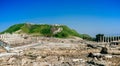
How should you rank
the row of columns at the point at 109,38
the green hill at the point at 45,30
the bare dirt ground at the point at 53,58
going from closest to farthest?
the bare dirt ground at the point at 53,58
the row of columns at the point at 109,38
the green hill at the point at 45,30

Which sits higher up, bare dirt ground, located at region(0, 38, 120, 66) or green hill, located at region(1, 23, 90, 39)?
green hill, located at region(1, 23, 90, 39)

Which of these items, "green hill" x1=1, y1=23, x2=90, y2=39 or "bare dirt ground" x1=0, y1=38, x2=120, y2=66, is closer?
"bare dirt ground" x1=0, y1=38, x2=120, y2=66

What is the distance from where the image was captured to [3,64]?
24.4 metres

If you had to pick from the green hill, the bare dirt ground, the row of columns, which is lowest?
the bare dirt ground

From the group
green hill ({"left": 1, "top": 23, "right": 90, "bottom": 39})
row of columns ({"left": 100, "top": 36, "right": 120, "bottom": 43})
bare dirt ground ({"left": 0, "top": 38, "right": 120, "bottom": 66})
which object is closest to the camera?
bare dirt ground ({"left": 0, "top": 38, "right": 120, "bottom": 66})

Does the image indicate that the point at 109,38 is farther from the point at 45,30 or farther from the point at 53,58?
the point at 53,58

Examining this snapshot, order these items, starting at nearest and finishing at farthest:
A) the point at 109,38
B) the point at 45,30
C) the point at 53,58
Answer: the point at 53,58, the point at 109,38, the point at 45,30

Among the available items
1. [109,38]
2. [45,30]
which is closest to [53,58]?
[109,38]

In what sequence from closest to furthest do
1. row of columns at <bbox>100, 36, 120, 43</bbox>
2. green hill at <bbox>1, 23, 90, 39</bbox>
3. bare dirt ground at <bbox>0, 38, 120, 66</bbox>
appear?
bare dirt ground at <bbox>0, 38, 120, 66</bbox>, row of columns at <bbox>100, 36, 120, 43</bbox>, green hill at <bbox>1, 23, 90, 39</bbox>

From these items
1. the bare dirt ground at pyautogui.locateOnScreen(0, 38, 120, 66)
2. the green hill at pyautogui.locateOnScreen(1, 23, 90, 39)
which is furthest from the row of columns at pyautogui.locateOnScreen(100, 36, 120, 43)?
the bare dirt ground at pyautogui.locateOnScreen(0, 38, 120, 66)

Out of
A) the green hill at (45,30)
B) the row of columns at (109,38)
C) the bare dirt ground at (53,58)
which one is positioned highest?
the green hill at (45,30)

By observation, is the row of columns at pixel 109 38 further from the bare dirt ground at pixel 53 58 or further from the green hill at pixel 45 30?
the bare dirt ground at pixel 53 58

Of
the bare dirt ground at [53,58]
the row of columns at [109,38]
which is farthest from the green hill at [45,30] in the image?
the bare dirt ground at [53,58]

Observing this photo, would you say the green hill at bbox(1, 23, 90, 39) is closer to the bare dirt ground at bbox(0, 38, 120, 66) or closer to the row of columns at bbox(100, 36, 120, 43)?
the row of columns at bbox(100, 36, 120, 43)
